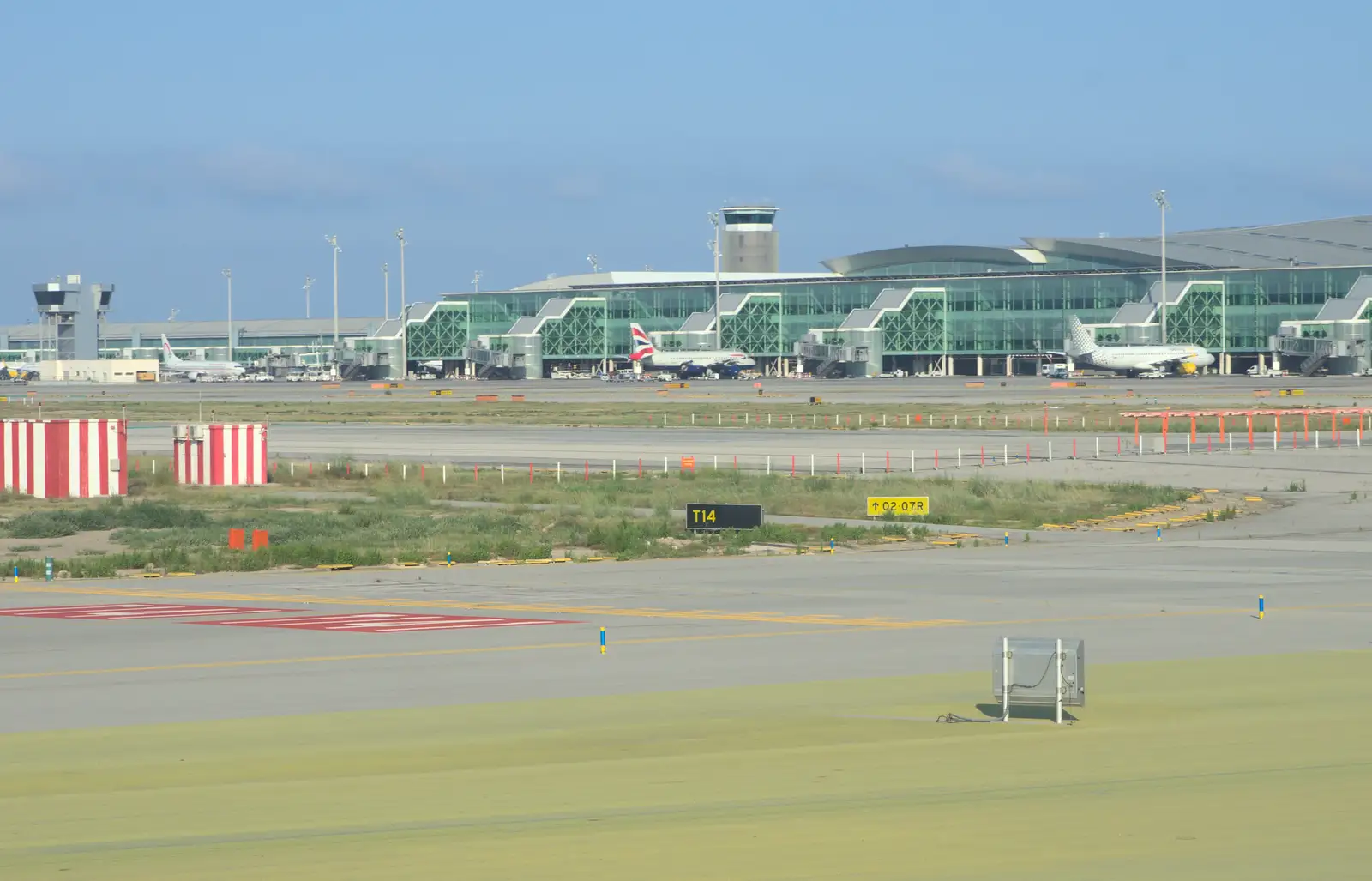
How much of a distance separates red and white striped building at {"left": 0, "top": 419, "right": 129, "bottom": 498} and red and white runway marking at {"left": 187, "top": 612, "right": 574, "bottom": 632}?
31.5 m

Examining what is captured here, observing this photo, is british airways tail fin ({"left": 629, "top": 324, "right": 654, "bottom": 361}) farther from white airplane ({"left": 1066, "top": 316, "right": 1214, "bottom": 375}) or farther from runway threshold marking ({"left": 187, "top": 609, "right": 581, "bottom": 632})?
runway threshold marking ({"left": 187, "top": 609, "right": 581, "bottom": 632})

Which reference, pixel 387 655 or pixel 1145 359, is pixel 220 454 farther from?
pixel 1145 359

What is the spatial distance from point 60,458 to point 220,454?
5.59m

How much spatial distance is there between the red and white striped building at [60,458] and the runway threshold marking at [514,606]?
2415 centimetres

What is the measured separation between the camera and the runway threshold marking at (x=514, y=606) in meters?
26.2

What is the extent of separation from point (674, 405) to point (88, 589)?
8875 centimetres

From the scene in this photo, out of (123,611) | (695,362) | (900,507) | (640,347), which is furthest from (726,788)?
(640,347)

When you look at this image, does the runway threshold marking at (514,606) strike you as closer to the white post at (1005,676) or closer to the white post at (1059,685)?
the white post at (1005,676)

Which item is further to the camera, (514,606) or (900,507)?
(900,507)

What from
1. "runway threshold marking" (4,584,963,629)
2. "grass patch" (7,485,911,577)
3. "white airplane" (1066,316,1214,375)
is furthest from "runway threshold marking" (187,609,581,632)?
"white airplane" (1066,316,1214,375)

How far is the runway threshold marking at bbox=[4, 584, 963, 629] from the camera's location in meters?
26.2

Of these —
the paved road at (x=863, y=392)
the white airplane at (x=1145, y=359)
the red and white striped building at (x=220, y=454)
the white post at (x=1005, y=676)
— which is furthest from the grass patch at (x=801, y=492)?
the white airplane at (x=1145, y=359)

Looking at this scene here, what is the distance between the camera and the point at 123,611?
28453 mm

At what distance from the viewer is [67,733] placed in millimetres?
17141
